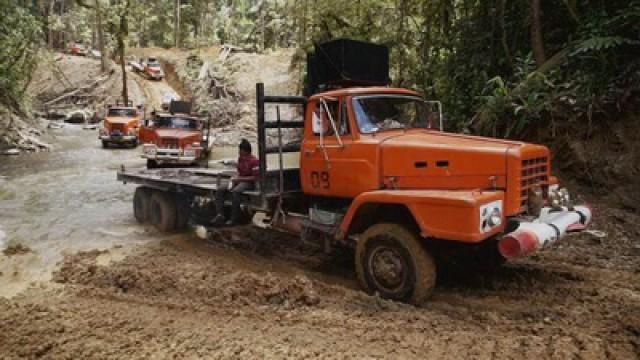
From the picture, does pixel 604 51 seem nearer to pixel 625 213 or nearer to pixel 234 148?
pixel 625 213

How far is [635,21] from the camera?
345 inches

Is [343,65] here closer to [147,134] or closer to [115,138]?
[147,134]

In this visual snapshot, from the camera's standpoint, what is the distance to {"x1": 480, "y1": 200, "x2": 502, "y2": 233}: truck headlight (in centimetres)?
484

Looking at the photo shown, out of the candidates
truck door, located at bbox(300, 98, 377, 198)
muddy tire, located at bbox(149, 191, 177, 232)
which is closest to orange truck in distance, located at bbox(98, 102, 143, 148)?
muddy tire, located at bbox(149, 191, 177, 232)

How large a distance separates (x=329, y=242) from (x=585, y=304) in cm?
291

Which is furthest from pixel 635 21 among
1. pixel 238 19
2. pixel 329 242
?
pixel 238 19

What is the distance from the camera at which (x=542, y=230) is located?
4.99 meters

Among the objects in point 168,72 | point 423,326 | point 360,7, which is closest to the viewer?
point 423,326

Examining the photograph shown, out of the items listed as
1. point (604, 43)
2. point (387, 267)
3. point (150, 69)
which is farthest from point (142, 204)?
point (150, 69)

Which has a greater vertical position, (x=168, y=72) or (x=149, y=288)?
(x=168, y=72)

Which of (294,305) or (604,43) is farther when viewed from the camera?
(604,43)

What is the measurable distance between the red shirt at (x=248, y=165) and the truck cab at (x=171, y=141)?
1089cm

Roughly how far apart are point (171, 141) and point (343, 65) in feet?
40.1

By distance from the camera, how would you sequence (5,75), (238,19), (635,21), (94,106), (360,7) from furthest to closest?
(238,19)
(94,106)
(5,75)
(360,7)
(635,21)
